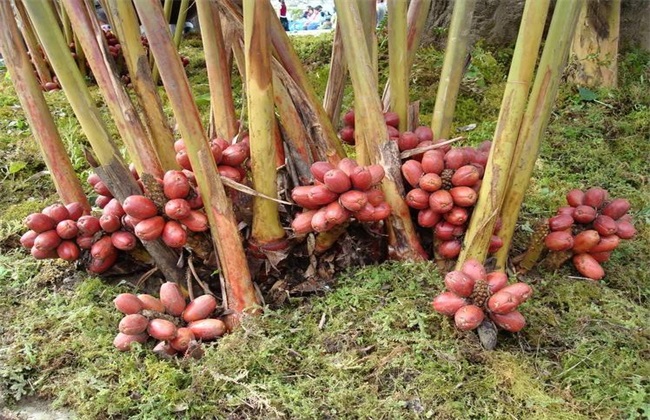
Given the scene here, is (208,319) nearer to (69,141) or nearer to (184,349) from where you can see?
(184,349)

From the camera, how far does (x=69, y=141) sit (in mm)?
2812

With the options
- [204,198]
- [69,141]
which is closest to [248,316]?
[204,198]

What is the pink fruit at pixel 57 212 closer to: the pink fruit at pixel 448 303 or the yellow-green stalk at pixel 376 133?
the yellow-green stalk at pixel 376 133

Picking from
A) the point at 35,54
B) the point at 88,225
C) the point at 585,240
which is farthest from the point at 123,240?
the point at 35,54

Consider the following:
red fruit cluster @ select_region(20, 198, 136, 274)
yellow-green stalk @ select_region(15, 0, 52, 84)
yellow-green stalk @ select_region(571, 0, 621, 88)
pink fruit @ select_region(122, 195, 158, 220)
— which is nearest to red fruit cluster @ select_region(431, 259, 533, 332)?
pink fruit @ select_region(122, 195, 158, 220)

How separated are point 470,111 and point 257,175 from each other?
1.86 metres

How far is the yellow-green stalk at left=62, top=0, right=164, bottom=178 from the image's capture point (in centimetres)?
151

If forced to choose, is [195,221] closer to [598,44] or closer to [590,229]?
[590,229]

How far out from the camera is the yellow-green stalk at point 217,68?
5.38 ft

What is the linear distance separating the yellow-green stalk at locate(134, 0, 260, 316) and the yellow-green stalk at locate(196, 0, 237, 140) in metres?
0.24

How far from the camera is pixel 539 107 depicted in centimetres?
148

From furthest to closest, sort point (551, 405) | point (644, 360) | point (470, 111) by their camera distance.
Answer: point (470, 111) → point (644, 360) → point (551, 405)

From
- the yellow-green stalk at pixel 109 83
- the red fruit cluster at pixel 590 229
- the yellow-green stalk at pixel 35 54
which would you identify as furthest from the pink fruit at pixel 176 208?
the yellow-green stalk at pixel 35 54

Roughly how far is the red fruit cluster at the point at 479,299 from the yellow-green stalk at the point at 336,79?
69 centimetres
